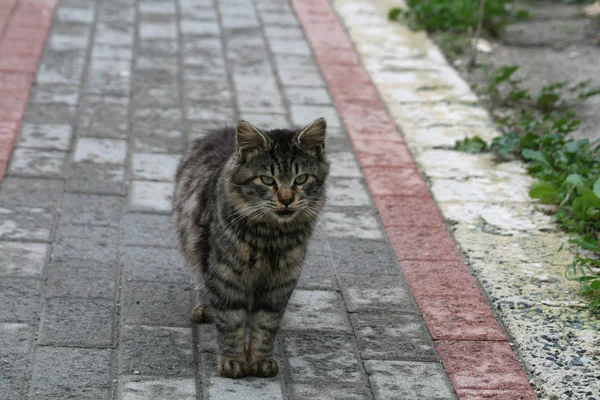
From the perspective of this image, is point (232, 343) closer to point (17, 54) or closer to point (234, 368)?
point (234, 368)

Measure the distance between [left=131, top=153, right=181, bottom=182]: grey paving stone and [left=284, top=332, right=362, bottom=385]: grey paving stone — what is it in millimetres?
1921

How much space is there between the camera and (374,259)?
5.55 m

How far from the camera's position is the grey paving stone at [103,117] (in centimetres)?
691

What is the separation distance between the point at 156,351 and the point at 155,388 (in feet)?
Answer: 1.08

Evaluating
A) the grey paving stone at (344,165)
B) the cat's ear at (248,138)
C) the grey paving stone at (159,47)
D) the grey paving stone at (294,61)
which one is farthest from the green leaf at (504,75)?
the cat's ear at (248,138)

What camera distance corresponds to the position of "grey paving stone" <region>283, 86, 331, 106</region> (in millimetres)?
7738

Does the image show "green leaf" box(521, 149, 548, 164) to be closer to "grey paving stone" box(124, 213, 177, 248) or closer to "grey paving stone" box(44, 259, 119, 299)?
"grey paving stone" box(124, 213, 177, 248)

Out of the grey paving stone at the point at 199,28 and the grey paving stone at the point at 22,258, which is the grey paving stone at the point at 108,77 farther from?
the grey paving stone at the point at 22,258

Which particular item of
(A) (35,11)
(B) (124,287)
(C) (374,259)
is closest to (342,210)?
Answer: (C) (374,259)

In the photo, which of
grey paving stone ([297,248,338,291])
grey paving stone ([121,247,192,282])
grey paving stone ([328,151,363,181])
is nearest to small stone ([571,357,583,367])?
grey paving stone ([297,248,338,291])

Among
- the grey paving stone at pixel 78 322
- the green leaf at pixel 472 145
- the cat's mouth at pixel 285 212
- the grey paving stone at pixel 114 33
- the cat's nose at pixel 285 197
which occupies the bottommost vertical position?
the grey paving stone at pixel 114 33

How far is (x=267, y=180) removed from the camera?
4246mm

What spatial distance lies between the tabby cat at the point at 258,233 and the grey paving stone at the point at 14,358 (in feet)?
2.75

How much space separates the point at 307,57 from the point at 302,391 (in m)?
4.93
